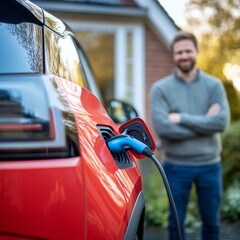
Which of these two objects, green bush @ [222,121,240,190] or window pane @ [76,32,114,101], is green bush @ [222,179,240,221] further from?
window pane @ [76,32,114,101]

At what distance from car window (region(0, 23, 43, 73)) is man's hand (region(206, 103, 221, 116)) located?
6.35 ft

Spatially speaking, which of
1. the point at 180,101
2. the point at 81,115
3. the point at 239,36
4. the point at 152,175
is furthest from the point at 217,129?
the point at 239,36

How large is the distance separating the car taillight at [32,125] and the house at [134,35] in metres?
5.74

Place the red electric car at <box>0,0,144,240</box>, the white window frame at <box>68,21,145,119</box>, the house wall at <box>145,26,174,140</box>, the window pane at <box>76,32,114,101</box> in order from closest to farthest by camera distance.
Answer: the red electric car at <box>0,0,144,240</box> < the white window frame at <box>68,21,145,119</box> < the house wall at <box>145,26,174,140</box> < the window pane at <box>76,32,114,101</box>

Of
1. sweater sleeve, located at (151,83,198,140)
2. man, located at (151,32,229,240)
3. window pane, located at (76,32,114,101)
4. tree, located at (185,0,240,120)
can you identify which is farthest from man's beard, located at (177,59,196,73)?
tree, located at (185,0,240,120)

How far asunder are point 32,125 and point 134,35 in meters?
6.32

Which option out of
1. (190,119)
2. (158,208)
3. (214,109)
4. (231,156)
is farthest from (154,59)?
(190,119)

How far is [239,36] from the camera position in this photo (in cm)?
1243

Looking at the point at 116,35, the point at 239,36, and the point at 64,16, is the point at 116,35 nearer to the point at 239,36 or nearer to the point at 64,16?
the point at 64,16

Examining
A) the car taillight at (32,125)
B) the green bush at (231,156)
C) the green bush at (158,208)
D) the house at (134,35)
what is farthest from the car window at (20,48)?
the house at (134,35)

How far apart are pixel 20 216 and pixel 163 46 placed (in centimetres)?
668

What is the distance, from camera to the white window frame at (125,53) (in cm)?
711

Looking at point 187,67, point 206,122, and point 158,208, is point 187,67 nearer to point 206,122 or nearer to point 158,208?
point 206,122

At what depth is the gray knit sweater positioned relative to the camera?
296cm
